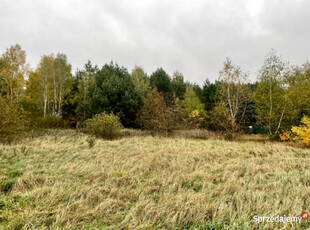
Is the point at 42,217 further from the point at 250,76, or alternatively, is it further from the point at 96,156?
the point at 250,76

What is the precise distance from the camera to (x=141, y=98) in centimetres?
1938

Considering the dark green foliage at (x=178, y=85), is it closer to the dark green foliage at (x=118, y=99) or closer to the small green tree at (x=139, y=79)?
the small green tree at (x=139, y=79)

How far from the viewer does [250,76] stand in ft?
47.8

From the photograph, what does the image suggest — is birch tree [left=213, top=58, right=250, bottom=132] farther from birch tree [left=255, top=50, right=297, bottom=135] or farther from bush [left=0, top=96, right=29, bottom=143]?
bush [left=0, top=96, right=29, bottom=143]

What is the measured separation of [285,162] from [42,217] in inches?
259

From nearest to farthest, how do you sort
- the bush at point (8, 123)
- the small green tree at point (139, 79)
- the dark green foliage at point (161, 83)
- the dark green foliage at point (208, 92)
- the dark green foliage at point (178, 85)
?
the bush at point (8, 123)
the small green tree at point (139, 79)
the dark green foliage at point (208, 92)
the dark green foliage at point (178, 85)
the dark green foliage at point (161, 83)

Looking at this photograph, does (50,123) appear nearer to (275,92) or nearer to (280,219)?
(280,219)

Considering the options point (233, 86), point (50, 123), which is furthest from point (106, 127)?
point (233, 86)

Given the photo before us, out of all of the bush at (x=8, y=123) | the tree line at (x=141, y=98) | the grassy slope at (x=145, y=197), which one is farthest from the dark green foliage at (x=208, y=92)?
the bush at (x=8, y=123)

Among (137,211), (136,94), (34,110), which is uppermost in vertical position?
(136,94)

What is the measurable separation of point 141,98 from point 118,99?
2.54m

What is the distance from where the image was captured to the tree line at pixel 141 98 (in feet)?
45.1

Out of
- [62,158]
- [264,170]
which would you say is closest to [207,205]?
[264,170]

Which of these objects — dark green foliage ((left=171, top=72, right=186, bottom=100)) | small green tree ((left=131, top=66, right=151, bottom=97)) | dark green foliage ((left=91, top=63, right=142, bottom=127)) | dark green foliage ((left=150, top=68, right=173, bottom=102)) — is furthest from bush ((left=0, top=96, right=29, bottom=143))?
dark green foliage ((left=171, top=72, right=186, bottom=100))
